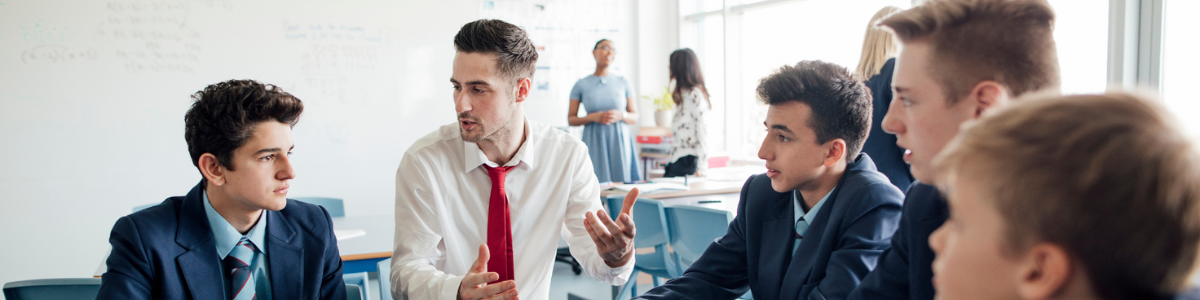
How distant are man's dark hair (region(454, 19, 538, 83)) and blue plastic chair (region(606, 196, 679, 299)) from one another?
1220mm

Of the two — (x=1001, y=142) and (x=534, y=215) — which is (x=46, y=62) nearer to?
(x=534, y=215)

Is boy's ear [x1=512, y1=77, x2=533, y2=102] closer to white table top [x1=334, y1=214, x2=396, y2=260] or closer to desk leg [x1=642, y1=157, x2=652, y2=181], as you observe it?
white table top [x1=334, y1=214, x2=396, y2=260]

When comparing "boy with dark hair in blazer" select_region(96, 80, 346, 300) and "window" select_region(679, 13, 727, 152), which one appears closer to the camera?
"boy with dark hair in blazer" select_region(96, 80, 346, 300)

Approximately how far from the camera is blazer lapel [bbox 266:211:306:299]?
1.40 metres

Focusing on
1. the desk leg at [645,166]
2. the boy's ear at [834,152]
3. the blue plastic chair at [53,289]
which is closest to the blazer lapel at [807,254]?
the boy's ear at [834,152]

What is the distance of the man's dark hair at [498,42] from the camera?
1.60m

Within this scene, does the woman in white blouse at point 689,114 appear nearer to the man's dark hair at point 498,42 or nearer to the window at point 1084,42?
the window at point 1084,42

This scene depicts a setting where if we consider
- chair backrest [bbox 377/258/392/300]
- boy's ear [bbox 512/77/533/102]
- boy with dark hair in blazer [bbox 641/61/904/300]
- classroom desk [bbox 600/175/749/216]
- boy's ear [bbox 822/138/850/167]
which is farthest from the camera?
classroom desk [bbox 600/175/749/216]

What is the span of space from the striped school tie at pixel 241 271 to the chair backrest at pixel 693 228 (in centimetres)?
149

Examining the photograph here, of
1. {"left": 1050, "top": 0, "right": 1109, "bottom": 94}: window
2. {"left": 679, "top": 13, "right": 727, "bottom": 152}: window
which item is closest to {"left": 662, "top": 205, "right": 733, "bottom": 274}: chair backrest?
{"left": 1050, "top": 0, "right": 1109, "bottom": 94}: window

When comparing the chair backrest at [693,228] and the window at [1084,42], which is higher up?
the window at [1084,42]

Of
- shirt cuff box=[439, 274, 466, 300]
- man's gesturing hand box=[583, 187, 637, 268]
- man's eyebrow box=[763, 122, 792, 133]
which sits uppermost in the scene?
man's eyebrow box=[763, 122, 792, 133]

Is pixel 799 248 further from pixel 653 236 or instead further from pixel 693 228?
pixel 653 236

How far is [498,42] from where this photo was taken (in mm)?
1607
